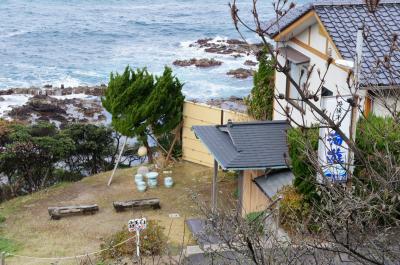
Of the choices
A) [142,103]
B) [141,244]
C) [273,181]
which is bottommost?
[141,244]

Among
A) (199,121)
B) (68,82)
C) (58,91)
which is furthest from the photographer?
(68,82)

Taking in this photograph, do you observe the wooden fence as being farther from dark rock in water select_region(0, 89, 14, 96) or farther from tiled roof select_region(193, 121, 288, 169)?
dark rock in water select_region(0, 89, 14, 96)

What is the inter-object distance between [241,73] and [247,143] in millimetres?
26825

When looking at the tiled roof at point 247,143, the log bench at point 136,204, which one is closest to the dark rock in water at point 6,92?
the log bench at point 136,204

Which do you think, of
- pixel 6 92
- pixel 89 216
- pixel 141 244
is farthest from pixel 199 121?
pixel 6 92

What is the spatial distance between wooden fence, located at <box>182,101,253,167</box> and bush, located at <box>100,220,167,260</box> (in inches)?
219

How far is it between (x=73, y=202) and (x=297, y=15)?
7.33 metres

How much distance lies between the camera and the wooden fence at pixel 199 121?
18.9 m

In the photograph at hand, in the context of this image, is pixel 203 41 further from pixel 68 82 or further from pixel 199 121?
pixel 199 121

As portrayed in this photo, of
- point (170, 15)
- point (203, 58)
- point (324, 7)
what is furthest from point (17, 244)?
point (170, 15)

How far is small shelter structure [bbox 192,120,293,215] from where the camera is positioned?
14.3 metres

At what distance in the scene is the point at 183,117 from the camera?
1969 cm

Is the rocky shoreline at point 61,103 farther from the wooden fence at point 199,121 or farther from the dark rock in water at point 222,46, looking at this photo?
the wooden fence at point 199,121

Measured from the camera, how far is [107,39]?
52.2m
